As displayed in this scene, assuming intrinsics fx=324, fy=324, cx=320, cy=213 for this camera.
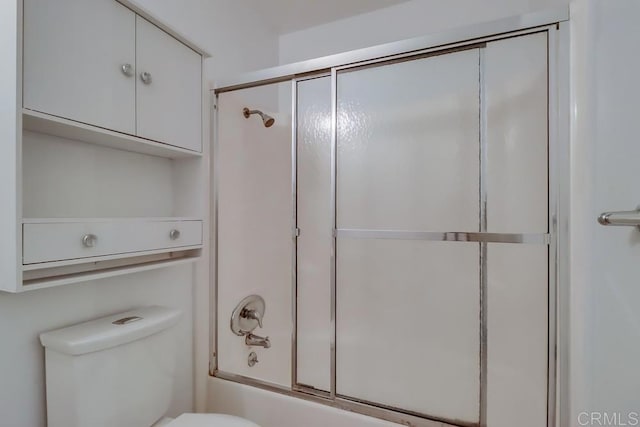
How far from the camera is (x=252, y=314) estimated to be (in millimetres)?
1791

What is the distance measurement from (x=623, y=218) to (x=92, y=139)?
1.44 metres

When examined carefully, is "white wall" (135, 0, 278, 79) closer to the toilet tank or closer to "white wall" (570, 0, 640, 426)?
the toilet tank

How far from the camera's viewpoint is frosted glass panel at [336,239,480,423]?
132 centimetres

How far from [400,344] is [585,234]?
877 mm

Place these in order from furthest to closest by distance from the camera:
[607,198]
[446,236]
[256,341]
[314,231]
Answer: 1. [256,341]
2. [314,231]
3. [446,236]
4. [607,198]

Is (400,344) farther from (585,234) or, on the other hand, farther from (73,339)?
(73,339)

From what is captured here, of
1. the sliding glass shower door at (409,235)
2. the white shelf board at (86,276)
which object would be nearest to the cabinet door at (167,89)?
the white shelf board at (86,276)

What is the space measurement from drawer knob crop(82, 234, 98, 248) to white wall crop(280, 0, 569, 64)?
5.94 ft

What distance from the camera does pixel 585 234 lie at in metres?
0.83

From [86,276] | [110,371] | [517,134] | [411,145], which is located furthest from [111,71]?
[517,134]

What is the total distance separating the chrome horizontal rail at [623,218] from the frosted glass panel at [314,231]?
3.35 feet

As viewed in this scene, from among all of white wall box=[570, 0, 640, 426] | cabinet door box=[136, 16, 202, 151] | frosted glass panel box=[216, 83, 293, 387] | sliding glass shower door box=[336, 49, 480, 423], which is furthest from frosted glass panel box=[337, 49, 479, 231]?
cabinet door box=[136, 16, 202, 151]

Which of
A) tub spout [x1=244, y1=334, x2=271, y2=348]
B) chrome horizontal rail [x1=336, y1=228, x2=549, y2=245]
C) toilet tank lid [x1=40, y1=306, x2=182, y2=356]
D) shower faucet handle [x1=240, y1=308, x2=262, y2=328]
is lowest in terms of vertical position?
tub spout [x1=244, y1=334, x2=271, y2=348]

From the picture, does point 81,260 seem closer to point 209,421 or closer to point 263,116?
point 209,421
